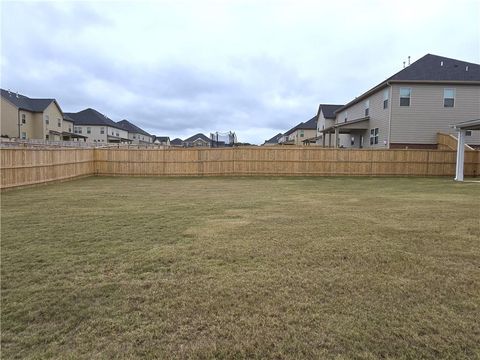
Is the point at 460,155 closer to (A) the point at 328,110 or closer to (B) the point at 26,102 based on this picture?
(A) the point at 328,110

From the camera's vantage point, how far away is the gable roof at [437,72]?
19891mm

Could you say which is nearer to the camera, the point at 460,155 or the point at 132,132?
the point at 460,155

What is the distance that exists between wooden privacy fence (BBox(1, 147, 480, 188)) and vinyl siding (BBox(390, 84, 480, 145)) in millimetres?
2342

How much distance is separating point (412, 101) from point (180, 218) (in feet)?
62.1

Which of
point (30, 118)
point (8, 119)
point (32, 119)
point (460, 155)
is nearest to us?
point (460, 155)

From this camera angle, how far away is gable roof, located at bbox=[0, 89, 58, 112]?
114ft

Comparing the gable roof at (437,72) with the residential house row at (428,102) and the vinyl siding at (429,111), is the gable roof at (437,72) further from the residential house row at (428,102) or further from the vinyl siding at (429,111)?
the vinyl siding at (429,111)

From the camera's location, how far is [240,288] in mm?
3252

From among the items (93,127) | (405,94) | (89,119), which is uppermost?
(89,119)

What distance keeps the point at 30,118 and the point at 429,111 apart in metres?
39.9

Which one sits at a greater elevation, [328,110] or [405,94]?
[328,110]

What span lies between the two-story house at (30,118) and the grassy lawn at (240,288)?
115 ft

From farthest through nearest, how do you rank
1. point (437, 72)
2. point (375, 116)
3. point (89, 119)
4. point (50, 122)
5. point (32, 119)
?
1. point (89, 119)
2. point (50, 122)
3. point (32, 119)
4. point (375, 116)
5. point (437, 72)

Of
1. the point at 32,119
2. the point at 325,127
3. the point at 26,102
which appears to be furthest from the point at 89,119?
the point at 325,127
